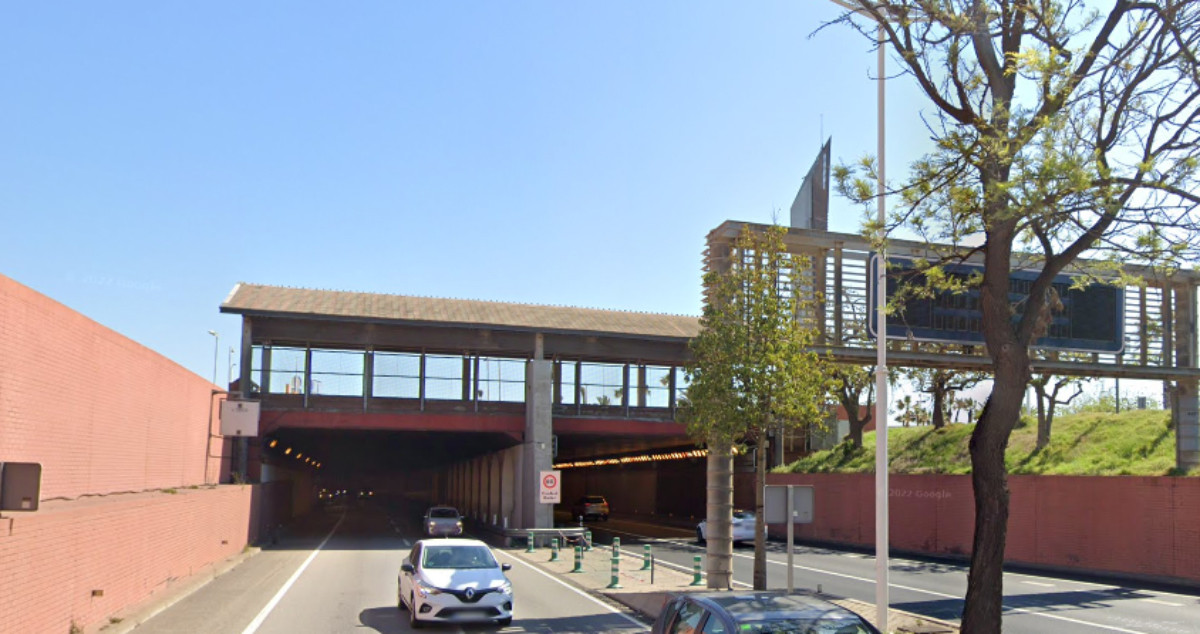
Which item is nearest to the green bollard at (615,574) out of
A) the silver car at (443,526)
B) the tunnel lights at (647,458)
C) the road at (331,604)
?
the road at (331,604)

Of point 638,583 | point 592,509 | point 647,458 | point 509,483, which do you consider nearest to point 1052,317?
point 638,583

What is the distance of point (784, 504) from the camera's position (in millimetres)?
16359

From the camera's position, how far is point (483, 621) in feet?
51.1

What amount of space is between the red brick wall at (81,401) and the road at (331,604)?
295 cm

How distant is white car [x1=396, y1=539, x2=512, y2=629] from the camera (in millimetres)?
15359

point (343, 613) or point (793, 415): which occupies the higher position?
point (793, 415)

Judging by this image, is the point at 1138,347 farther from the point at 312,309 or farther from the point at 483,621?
the point at 312,309

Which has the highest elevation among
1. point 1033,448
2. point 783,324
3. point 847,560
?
point 783,324

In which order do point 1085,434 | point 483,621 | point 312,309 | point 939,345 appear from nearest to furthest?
point 483,621 < point 939,345 < point 1085,434 < point 312,309

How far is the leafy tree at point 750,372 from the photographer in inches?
731

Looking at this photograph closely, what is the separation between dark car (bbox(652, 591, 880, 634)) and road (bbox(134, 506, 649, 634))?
25.2ft

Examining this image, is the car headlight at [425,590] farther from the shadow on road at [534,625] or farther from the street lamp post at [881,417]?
the street lamp post at [881,417]

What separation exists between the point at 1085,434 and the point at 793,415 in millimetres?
23485

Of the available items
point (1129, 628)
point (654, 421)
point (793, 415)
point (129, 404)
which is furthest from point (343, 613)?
point (654, 421)
